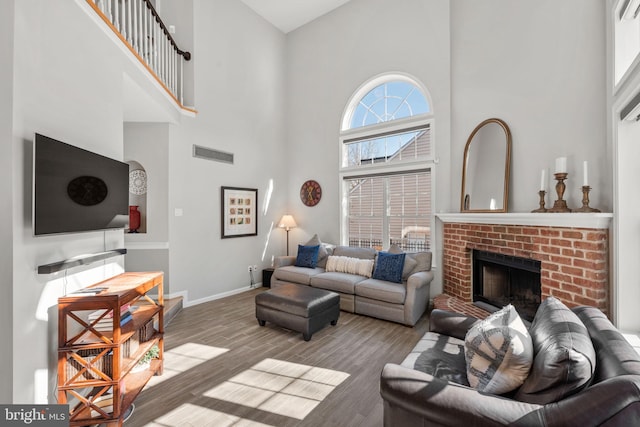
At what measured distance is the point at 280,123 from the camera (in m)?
5.90

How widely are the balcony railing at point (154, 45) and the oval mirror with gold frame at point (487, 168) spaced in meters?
3.98

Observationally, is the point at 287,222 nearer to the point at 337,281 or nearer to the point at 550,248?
the point at 337,281

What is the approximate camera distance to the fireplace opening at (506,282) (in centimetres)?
317

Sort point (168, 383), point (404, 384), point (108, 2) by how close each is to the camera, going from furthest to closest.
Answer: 1. point (108, 2)
2. point (168, 383)
3. point (404, 384)

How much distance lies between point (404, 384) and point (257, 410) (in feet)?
3.93

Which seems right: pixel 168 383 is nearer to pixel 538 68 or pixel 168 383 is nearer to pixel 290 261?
pixel 290 261

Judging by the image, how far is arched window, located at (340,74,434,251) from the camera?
14.5ft

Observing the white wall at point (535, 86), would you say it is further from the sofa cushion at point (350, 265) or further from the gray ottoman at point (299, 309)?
the gray ottoman at point (299, 309)

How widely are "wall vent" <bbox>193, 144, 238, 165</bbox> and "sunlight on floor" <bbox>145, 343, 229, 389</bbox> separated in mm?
2716

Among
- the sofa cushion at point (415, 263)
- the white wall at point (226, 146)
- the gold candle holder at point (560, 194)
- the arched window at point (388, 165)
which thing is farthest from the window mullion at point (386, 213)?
the gold candle holder at point (560, 194)

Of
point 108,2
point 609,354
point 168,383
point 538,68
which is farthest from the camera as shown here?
point 538,68

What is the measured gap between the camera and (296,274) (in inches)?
178

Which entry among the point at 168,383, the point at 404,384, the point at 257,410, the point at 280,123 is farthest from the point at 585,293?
the point at 280,123

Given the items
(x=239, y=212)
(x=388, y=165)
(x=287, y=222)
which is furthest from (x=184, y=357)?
(x=388, y=165)
